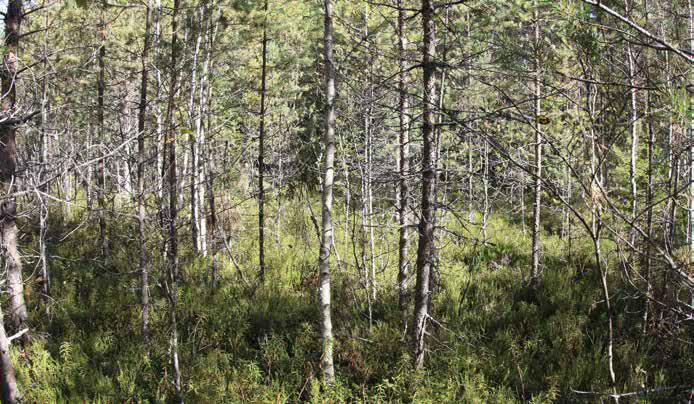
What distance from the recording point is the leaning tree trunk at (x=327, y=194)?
5027mm

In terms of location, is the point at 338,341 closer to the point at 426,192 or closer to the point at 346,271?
the point at 346,271

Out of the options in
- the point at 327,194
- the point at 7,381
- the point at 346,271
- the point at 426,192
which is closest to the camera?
the point at 7,381

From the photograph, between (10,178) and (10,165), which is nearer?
(10,165)

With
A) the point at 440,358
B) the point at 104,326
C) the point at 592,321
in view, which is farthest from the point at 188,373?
the point at 592,321

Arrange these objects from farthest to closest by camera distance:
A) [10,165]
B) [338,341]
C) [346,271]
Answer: [346,271] < [338,341] < [10,165]

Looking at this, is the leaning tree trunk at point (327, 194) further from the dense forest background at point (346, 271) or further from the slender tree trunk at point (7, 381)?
the slender tree trunk at point (7, 381)

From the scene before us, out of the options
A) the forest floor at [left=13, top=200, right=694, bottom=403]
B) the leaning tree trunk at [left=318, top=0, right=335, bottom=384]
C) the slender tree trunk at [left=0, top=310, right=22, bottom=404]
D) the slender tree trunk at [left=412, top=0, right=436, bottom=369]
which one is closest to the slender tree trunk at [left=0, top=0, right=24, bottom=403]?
the forest floor at [left=13, top=200, right=694, bottom=403]

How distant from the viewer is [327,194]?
17.0ft

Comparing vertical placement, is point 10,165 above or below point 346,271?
above

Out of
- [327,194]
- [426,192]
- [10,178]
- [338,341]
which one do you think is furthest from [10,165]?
[426,192]

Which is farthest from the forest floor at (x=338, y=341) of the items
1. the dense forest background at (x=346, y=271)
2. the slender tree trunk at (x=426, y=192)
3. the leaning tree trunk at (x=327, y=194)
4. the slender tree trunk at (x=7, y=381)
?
the slender tree trunk at (x=7, y=381)

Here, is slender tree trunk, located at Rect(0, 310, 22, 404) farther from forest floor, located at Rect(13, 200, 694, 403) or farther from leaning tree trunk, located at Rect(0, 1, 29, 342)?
leaning tree trunk, located at Rect(0, 1, 29, 342)

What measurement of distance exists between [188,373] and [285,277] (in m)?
3.92

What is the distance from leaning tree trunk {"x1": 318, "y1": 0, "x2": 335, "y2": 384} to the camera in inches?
198
